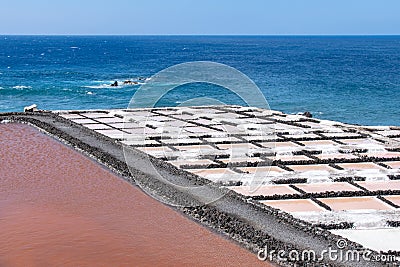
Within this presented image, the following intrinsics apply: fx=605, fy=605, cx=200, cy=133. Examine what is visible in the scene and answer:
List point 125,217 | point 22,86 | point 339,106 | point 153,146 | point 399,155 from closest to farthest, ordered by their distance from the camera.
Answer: point 125,217 < point 399,155 < point 153,146 < point 339,106 < point 22,86

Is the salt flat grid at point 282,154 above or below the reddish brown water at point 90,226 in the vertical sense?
above

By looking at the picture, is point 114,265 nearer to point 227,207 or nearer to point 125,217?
point 125,217

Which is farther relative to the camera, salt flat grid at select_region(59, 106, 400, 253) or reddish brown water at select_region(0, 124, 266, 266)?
salt flat grid at select_region(59, 106, 400, 253)

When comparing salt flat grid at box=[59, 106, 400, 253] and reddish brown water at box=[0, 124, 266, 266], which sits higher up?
salt flat grid at box=[59, 106, 400, 253]

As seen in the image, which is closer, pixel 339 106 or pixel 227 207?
pixel 227 207

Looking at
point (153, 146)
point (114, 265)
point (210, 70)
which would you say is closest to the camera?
point (114, 265)

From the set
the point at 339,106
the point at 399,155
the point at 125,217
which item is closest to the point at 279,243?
the point at 125,217
